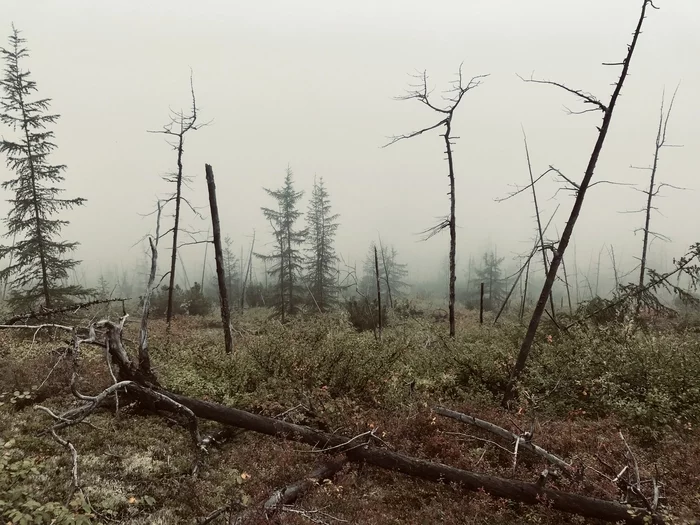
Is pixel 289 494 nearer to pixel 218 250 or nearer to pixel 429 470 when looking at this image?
pixel 429 470

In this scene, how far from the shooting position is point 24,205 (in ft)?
53.0

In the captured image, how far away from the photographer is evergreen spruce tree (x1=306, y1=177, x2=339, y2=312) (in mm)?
35531

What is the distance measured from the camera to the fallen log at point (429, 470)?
5.19 meters

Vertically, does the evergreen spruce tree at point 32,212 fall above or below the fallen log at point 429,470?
above

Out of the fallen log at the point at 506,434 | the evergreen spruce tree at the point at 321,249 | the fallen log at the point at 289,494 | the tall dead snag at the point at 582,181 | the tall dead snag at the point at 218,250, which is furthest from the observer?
the evergreen spruce tree at the point at 321,249

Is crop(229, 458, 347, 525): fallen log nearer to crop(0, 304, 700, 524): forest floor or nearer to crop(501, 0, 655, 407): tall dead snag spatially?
crop(0, 304, 700, 524): forest floor

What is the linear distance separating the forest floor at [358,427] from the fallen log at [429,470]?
196 millimetres

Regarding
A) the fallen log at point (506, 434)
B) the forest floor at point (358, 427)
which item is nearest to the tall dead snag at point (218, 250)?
the forest floor at point (358, 427)

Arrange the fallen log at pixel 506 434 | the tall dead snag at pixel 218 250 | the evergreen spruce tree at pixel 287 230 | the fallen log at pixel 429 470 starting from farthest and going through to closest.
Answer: the evergreen spruce tree at pixel 287 230
the tall dead snag at pixel 218 250
the fallen log at pixel 506 434
the fallen log at pixel 429 470

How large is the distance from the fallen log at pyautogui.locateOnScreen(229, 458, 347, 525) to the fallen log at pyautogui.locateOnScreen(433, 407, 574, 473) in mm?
2597

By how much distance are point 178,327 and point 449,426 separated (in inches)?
715

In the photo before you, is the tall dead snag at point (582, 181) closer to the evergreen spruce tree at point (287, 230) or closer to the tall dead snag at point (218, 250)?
the tall dead snag at point (218, 250)

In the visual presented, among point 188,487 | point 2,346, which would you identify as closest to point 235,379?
point 188,487

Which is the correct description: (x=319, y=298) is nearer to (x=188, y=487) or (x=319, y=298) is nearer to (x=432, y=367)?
(x=432, y=367)
